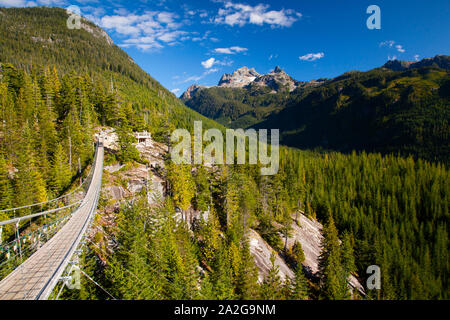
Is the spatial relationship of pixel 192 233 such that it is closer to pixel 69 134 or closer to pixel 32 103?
→ pixel 69 134

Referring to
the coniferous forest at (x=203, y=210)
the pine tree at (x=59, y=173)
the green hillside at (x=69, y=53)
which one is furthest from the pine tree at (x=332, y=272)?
the green hillside at (x=69, y=53)

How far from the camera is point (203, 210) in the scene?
45.4m

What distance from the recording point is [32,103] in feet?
152

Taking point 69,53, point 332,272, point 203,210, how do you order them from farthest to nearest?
1. point 69,53
2. point 203,210
3. point 332,272

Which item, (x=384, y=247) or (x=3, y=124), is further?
(x=384, y=247)

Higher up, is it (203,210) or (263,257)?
(203,210)

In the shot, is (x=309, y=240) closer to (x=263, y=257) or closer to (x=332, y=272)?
(x=332, y=272)

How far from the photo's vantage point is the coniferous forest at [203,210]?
2591cm

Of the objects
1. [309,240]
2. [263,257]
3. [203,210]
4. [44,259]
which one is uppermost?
[44,259]

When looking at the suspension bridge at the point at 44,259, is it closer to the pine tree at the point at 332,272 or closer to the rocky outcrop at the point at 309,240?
the pine tree at the point at 332,272

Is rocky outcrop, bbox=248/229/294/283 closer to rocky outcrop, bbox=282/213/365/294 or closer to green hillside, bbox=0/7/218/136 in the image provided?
rocky outcrop, bbox=282/213/365/294

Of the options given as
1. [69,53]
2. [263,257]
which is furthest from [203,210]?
[69,53]

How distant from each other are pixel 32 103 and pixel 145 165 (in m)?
28.0

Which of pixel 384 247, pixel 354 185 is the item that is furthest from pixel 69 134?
pixel 354 185
